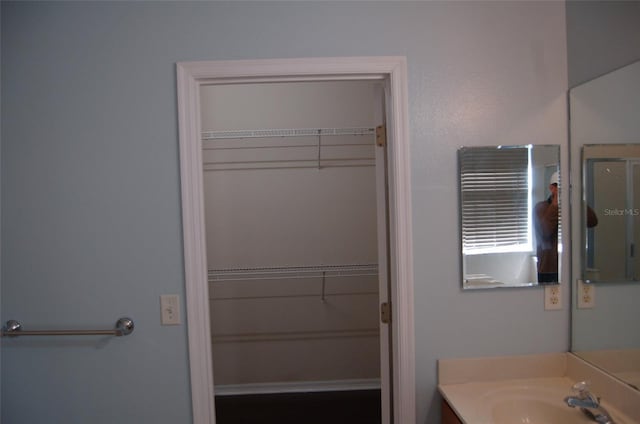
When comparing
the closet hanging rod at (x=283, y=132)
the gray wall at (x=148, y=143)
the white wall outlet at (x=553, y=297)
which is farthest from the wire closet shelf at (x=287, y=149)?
the white wall outlet at (x=553, y=297)

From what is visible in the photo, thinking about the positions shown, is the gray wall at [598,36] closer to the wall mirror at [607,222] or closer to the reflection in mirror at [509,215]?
the wall mirror at [607,222]

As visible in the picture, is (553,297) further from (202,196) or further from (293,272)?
(293,272)

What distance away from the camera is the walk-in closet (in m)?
2.41

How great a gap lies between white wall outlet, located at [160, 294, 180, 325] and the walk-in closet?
3.77 ft

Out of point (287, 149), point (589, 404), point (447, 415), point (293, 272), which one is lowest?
point (447, 415)

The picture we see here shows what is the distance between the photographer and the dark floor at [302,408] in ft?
7.25

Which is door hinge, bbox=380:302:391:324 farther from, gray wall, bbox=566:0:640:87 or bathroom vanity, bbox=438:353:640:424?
gray wall, bbox=566:0:640:87

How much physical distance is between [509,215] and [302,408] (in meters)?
1.98

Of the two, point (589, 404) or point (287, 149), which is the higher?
point (287, 149)

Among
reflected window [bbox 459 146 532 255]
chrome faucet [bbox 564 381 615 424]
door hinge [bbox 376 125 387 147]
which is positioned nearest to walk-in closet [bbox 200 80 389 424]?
door hinge [bbox 376 125 387 147]

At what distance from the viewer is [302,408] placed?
7.64 ft

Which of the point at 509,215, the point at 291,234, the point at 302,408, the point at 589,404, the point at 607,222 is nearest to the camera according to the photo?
the point at 589,404

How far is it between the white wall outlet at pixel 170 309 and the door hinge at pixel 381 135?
41.4 inches

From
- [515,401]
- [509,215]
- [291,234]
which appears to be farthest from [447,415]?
[291,234]
